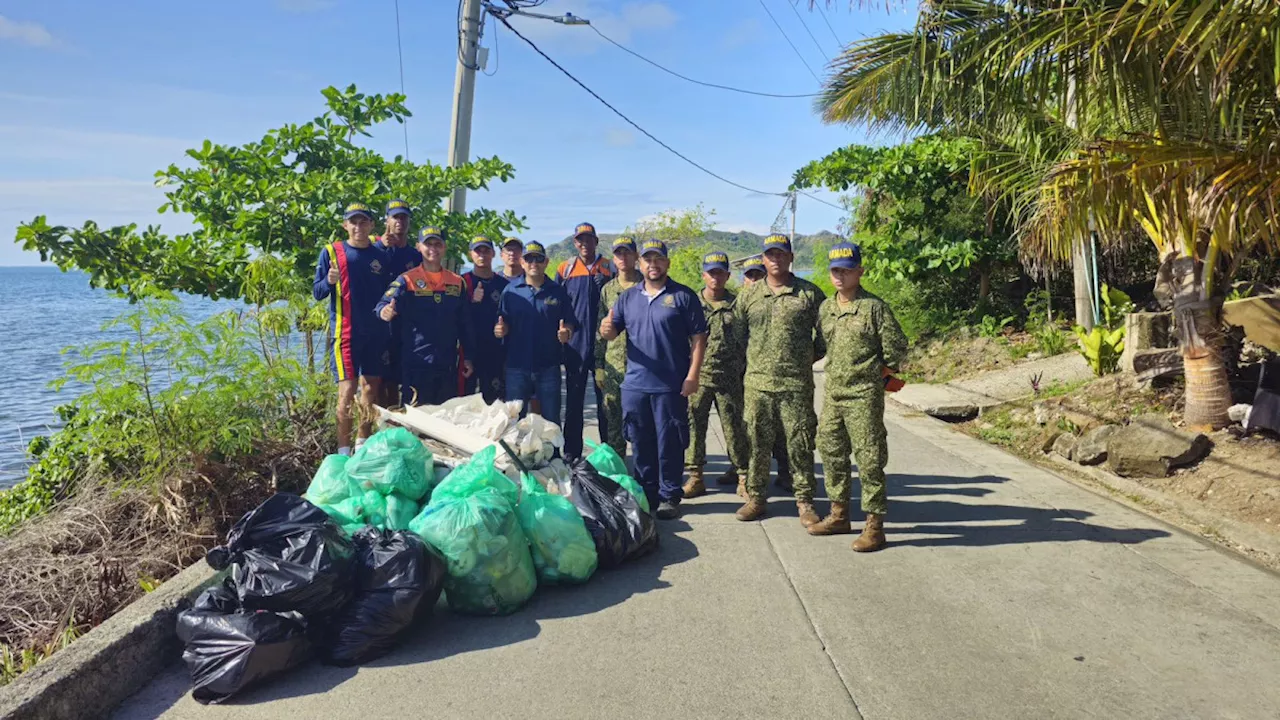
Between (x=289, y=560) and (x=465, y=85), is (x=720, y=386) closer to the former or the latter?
(x=289, y=560)

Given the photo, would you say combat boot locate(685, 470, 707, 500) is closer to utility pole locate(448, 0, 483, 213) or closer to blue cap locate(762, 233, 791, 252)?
blue cap locate(762, 233, 791, 252)

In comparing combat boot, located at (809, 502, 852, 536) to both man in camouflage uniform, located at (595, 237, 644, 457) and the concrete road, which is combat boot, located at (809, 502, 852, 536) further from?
man in camouflage uniform, located at (595, 237, 644, 457)

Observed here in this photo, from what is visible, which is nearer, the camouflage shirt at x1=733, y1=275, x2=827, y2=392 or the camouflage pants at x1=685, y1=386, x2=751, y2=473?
the camouflage shirt at x1=733, y1=275, x2=827, y2=392

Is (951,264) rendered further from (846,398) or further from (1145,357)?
(846,398)

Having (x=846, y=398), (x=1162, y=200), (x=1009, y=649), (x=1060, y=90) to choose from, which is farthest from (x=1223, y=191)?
(x=1009, y=649)

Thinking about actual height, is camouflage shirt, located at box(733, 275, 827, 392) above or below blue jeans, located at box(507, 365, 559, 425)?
above

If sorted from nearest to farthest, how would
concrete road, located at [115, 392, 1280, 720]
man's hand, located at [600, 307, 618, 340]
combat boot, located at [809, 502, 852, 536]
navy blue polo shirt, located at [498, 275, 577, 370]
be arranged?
concrete road, located at [115, 392, 1280, 720] → combat boot, located at [809, 502, 852, 536] → man's hand, located at [600, 307, 618, 340] → navy blue polo shirt, located at [498, 275, 577, 370]

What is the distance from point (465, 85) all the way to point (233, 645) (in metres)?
8.43

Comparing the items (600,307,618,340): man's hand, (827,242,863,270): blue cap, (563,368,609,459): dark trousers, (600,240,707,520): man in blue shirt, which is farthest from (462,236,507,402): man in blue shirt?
(827,242,863,270): blue cap

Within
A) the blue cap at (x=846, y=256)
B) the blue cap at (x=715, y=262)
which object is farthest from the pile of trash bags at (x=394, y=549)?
the blue cap at (x=846, y=256)

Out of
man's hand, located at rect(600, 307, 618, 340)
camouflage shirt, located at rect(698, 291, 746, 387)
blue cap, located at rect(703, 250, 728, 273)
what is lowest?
camouflage shirt, located at rect(698, 291, 746, 387)

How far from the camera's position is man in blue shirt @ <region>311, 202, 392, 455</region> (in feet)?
21.8

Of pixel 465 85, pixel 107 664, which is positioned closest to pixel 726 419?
pixel 107 664

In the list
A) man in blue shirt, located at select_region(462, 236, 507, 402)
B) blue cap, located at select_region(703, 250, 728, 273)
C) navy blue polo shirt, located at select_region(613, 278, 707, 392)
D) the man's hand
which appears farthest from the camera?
man in blue shirt, located at select_region(462, 236, 507, 402)
